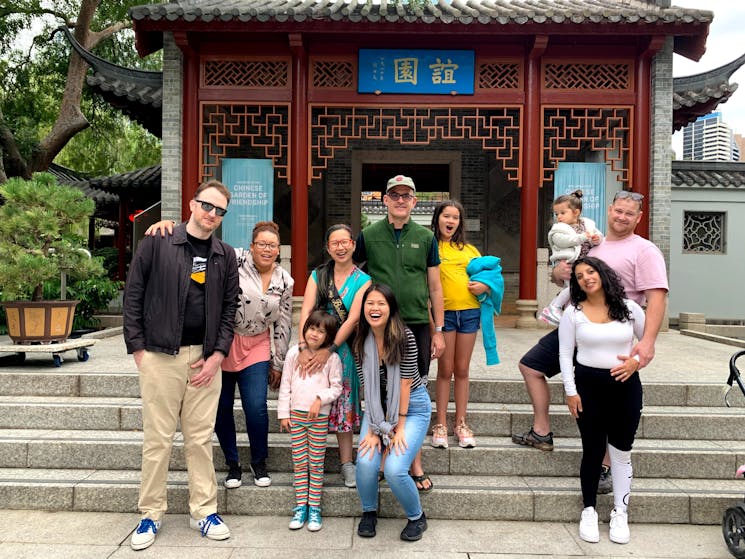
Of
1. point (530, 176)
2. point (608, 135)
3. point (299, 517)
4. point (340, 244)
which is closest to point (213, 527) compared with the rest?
point (299, 517)

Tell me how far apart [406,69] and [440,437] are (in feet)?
18.1

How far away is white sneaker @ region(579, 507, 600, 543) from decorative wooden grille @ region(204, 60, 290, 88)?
648 centimetres

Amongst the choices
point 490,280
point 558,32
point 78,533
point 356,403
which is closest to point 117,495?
point 78,533

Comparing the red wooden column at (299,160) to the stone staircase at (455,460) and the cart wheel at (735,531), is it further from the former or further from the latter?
the cart wheel at (735,531)

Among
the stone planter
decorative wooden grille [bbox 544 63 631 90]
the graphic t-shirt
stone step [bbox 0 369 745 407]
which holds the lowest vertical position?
stone step [bbox 0 369 745 407]

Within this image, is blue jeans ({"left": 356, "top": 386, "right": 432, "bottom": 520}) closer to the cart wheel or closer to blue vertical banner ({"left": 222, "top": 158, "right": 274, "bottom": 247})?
the cart wheel

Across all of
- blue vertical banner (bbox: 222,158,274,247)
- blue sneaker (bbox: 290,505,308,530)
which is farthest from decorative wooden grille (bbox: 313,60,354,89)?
blue sneaker (bbox: 290,505,308,530)

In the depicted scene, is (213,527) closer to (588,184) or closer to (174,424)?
(174,424)

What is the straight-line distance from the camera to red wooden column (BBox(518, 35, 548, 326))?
7.64 metres

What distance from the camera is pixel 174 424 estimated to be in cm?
310

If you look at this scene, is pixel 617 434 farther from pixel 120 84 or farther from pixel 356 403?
pixel 120 84

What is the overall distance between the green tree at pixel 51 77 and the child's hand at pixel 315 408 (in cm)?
982

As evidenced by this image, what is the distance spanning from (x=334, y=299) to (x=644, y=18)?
609 centimetres

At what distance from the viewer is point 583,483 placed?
3.18 meters
